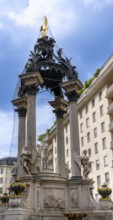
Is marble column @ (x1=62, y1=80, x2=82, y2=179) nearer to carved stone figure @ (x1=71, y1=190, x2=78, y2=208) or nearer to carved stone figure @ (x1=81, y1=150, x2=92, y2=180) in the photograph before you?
carved stone figure @ (x1=81, y1=150, x2=92, y2=180)

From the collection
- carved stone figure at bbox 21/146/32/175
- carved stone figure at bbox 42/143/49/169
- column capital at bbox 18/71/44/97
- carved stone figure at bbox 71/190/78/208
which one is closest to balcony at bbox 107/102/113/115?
carved stone figure at bbox 42/143/49/169

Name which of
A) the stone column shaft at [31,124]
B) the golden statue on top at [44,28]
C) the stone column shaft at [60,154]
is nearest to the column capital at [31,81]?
the stone column shaft at [31,124]

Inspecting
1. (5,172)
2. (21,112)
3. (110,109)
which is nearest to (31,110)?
(21,112)

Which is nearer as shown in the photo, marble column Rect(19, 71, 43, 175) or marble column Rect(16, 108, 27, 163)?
marble column Rect(19, 71, 43, 175)

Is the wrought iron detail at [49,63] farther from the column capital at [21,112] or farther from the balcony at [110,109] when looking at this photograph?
the balcony at [110,109]

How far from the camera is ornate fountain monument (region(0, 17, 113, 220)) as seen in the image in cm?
1839

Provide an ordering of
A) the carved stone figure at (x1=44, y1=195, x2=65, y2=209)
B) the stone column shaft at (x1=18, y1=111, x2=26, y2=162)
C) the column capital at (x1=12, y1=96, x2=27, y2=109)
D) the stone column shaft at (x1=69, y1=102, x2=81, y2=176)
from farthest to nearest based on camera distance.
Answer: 1. the column capital at (x1=12, y1=96, x2=27, y2=109)
2. the stone column shaft at (x1=18, y1=111, x2=26, y2=162)
3. the stone column shaft at (x1=69, y1=102, x2=81, y2=176)
4. the carved stone figure at (x1=44, y1=195, x2=65, y2=209)

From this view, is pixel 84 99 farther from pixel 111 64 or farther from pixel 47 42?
pixel 47 42

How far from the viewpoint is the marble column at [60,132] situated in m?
24.1

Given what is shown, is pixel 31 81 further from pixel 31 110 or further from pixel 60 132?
pixel 60 132

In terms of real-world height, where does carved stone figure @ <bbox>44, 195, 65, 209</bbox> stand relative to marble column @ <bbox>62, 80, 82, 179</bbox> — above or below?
below

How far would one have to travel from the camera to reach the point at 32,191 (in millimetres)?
18828

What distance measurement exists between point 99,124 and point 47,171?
3275 centimetres

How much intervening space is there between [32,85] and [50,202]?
333 inches
